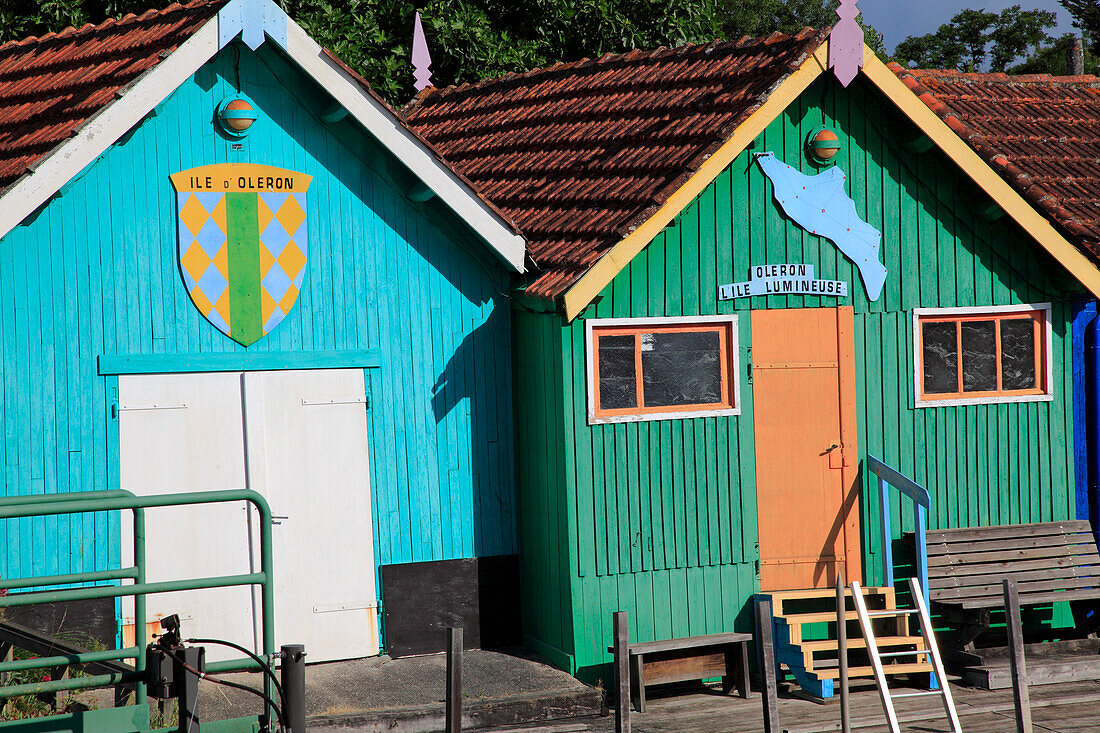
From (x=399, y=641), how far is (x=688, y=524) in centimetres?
256

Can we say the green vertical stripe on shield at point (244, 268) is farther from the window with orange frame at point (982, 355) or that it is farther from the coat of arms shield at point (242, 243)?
the window with orange frame at point (982, 355)

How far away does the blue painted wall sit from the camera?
9.06 m

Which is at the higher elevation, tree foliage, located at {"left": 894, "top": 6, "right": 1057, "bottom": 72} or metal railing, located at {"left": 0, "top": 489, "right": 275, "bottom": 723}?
tree foliage, located at {"left": 894, "top": 6, "right": 1057, "bottom": 72}

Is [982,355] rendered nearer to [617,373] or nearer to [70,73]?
[617,373]

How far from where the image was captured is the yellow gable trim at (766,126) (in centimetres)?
937

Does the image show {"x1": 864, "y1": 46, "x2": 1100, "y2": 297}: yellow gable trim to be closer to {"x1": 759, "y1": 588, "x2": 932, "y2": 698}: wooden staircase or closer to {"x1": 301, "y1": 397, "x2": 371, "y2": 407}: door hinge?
{"x1": 759, "y1": 588, "x2": 932, "y2": 698}: wooden staircase

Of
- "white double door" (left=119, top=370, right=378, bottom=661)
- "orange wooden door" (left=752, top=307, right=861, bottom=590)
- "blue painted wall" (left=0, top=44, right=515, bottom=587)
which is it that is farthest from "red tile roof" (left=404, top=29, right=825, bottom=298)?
"white double door" (left=119, top=370, right=378, bottom=661)

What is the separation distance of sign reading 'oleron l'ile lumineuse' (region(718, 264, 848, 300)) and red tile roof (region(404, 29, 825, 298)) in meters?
1.13

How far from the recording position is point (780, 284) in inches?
404

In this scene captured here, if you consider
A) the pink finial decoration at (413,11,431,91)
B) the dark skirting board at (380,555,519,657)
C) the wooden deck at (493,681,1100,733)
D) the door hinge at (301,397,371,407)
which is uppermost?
the pink finial decoration at (413,11,431,91)

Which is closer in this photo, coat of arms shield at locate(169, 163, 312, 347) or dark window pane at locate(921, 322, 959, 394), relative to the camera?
coat of arms shield at locate(169, 163, 312, 347)

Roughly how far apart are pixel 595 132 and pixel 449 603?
445 cm

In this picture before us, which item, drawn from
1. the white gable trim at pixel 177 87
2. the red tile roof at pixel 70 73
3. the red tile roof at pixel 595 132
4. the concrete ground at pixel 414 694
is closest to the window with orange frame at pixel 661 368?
the red tile roof at pixel 595 132

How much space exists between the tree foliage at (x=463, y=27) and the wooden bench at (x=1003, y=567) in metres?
10.2
